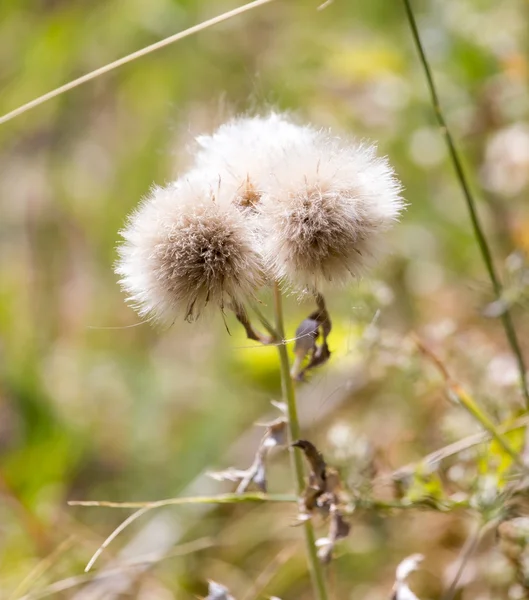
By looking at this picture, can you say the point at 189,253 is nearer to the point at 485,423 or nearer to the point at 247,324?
the point at 247,324

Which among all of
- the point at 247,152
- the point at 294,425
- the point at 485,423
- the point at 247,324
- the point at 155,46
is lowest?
the point at 485,423

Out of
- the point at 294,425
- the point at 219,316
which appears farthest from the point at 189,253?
the point at 219,316

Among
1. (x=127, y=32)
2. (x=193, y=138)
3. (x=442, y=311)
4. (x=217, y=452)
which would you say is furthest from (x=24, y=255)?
(x=193, y=138)

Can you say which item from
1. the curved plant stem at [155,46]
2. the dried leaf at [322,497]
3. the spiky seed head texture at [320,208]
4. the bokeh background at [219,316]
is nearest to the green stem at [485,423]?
the bokeh background at [219,316]

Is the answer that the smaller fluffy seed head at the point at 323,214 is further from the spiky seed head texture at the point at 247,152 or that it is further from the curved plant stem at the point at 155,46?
the curved plant stem at the point at 155,46

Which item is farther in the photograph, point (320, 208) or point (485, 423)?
point (485, 423)

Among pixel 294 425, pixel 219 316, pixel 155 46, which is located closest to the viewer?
pixel 294 425

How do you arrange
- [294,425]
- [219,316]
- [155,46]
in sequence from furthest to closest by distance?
[219,316], [155,46], [294,425]
